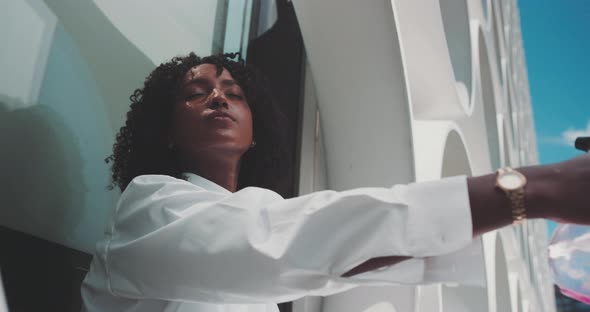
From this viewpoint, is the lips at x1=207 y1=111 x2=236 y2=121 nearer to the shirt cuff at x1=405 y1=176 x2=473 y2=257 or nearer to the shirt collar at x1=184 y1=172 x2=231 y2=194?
the shirt collar at x1=184 y1=172 x2=231 y2=194

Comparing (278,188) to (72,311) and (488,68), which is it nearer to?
(72,311)

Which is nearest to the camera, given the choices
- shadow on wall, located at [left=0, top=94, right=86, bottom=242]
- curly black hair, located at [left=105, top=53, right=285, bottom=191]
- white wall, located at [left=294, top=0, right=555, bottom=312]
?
shadow on wall, located at [left=0, top=94, right=86, bottom=242]

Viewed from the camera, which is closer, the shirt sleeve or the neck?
the shirt sleeve

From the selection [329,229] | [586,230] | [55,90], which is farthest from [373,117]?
[586,230]

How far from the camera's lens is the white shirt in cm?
77

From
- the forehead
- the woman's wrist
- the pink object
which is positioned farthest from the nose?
the pink object

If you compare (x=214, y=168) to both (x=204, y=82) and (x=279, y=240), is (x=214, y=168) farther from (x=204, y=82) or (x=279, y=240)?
(x=279, y=240)

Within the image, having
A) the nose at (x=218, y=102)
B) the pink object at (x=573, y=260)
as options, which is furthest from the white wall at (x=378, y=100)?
the pink object at (x=573, y=260)

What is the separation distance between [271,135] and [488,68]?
8.41 feet

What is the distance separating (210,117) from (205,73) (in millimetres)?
223

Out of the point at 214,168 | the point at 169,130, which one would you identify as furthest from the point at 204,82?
the point at 214,168

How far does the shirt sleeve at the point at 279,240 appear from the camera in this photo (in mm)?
774

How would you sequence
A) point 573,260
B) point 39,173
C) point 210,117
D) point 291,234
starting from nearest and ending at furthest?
point 291,234, point 39,173, point 210,117, point 573,260

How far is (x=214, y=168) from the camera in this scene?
4.71ft
